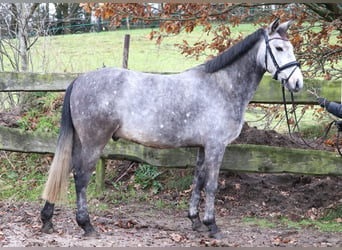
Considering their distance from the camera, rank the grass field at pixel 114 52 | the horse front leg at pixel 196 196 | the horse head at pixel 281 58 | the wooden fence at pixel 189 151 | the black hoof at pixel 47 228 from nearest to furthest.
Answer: the horse head at pixel 281 58, the black hoof at pixel 47 228, the horse front leg at pixel 196 196, the wooden fence at pixel 189 151, the grass field at pixel 114 52

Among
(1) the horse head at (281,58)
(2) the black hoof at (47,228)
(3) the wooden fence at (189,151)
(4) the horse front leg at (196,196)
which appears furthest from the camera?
(3) the wooden fence at (189,151)

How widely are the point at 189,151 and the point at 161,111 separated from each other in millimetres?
1238

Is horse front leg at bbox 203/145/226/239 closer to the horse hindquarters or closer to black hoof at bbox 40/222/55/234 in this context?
the horse hindquarters

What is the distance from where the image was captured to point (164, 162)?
6074mm

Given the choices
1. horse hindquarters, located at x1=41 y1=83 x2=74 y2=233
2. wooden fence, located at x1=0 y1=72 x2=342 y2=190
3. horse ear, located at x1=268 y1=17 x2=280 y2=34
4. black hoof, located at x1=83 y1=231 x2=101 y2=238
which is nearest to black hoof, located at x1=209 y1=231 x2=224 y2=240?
wooden fence, located at x1=0 y1=72 x2=342 y2=190

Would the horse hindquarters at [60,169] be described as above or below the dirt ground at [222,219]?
above

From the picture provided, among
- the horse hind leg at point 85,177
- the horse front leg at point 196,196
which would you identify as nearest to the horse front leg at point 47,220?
the horse hind leg at point 85,177

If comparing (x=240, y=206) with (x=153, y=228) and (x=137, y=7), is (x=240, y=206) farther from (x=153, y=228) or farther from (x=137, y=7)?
(x=137, y=7)

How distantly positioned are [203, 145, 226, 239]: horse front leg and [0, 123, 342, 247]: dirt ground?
145mm

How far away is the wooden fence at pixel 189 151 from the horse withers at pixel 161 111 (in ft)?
2.69

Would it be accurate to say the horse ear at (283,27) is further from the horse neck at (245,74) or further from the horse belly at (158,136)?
the horse belly at (158,136)

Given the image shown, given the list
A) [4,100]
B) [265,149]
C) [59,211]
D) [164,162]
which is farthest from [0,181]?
[265,149]

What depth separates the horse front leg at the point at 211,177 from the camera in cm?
498

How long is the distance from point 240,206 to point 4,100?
4.77 meters
